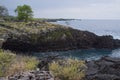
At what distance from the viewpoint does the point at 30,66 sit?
61.4 ft

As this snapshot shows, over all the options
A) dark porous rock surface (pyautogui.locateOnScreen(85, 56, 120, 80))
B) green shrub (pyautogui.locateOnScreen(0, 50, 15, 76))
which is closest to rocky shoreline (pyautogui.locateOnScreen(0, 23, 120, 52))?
dark porous rock surface (pyautogui.locateOnScreen(85, 56, 120, 80))

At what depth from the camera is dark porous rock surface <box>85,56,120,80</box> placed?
20062 millimetres

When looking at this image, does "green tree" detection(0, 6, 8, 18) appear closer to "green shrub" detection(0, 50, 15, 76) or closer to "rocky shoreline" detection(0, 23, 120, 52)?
"rocky shoreline" detection(0, 23, 120, 52)

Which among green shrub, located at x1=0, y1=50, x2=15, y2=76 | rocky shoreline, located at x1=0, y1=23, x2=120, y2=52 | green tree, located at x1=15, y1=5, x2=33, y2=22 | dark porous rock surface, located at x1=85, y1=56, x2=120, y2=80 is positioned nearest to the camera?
green shrub, located at x1=0, y1=50, x2=15, y2=76

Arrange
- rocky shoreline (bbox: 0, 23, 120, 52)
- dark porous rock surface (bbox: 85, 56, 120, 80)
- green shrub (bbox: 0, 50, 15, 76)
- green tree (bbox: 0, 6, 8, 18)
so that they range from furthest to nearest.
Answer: green tree (bbox: 0, 6, 8, 18) < rocky shoreline (bbox: 0, 23, 120, 52) < dark porous rock surface (bbox: 85, 56, 120, 80) < green shrub (bbox: 0, 50, 15, 76)

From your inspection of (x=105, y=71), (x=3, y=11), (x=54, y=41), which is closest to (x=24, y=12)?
(x=54, y=41)

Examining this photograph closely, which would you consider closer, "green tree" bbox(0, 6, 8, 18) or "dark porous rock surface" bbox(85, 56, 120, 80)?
"dark porous rock surface" bbox(85, 56, 120, 80)

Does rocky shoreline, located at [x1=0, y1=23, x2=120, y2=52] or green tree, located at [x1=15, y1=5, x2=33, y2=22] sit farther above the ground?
green tree, located at [x1=15, y1=5, x2=33, y2=22]

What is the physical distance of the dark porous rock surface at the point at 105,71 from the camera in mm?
20062

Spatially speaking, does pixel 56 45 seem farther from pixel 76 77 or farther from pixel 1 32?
pixel 76 77

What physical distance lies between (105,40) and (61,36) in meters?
13.5

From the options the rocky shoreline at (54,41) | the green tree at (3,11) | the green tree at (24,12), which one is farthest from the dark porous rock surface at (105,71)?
the green tree at (3,11)

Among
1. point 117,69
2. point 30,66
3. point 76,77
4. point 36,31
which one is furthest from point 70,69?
point 36,31

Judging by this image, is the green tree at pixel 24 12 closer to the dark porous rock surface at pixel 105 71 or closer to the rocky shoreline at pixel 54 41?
the rocky shoreline at pixel 54 41
